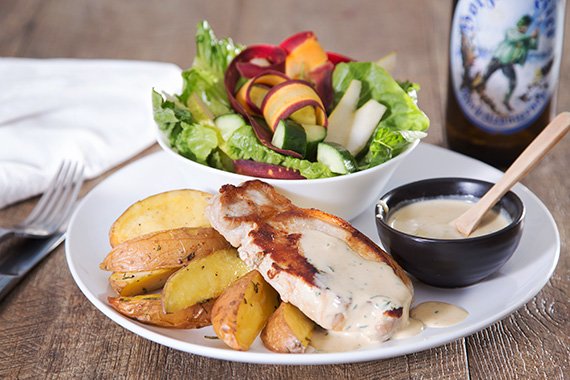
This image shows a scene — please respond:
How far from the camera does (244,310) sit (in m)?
1.83

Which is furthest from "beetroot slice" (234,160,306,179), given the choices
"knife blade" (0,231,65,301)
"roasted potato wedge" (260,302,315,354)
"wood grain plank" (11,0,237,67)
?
"wood grain plank" (11,0,237,67)

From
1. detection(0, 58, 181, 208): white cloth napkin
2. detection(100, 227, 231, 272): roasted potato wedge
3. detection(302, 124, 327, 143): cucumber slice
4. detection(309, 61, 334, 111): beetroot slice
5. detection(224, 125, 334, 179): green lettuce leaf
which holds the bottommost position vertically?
detection(0, 58, 181, 208): white cloth napkin

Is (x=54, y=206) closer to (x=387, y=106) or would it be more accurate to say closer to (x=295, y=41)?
(x=295, y=41)

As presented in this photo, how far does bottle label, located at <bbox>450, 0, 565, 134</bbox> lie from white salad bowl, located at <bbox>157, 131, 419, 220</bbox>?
598 mm

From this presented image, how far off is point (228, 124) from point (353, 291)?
2.97 feet

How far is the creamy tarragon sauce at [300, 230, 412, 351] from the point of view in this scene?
1807 millimetres

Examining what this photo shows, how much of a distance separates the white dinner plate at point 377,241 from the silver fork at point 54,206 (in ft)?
0.46

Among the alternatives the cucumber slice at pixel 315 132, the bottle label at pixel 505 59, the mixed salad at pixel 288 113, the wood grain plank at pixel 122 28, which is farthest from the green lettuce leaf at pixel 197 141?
the wood grain plank at pixel 122 28

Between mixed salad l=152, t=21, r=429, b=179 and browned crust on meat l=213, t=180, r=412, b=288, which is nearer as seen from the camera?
browned crust on meat l=213, t=180, r=412, b=288

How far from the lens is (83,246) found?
2.33m

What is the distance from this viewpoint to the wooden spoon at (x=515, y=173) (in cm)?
215

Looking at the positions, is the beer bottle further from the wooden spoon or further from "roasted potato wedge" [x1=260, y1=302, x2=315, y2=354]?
"roasted potato wedge" [x1=260, y1=302, x2=315, y2=354]

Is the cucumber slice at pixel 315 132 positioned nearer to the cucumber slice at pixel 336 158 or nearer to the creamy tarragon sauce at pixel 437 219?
the cucumber slice at pixel 336 158

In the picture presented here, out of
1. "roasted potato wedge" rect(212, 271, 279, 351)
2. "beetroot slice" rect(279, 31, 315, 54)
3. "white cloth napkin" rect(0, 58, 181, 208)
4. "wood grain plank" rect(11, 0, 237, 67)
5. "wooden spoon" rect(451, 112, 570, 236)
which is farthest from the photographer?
"wood grain plank" rect(11, 0, 237, 67)
